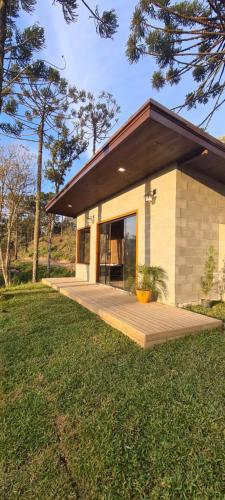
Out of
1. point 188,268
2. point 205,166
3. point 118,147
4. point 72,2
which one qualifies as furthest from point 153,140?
point 72,2

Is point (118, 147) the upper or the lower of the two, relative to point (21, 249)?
upper

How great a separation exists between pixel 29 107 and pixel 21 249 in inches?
698

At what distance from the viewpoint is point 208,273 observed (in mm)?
5410

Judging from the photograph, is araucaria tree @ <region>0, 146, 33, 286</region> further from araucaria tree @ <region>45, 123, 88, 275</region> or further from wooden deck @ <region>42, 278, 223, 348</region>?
wooden deck @ <region>42, 278, 223, 348</region>

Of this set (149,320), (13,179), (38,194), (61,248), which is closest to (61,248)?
(61,248)

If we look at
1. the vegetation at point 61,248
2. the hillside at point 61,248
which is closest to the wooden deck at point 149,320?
the hillside at point 61,248

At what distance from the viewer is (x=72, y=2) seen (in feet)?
16.0

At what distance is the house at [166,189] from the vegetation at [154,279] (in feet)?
0.56

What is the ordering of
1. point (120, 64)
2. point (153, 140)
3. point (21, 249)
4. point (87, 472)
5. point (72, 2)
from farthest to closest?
point (21, 249), point (120, 64), point (72, 2), point (153, 140), point (87, 472)

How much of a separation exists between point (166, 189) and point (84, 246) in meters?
6.09

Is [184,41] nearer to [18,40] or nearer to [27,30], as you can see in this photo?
[27,30]

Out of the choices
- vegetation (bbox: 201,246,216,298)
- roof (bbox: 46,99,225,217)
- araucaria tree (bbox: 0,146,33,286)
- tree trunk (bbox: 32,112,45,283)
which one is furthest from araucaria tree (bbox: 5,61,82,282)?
vegetation (bbox: 201,246,216,298)

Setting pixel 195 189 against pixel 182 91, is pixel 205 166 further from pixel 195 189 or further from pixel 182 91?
pixel 182 91

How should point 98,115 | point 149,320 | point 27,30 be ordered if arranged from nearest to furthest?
point 149,320, point 27,30, point 98,115
